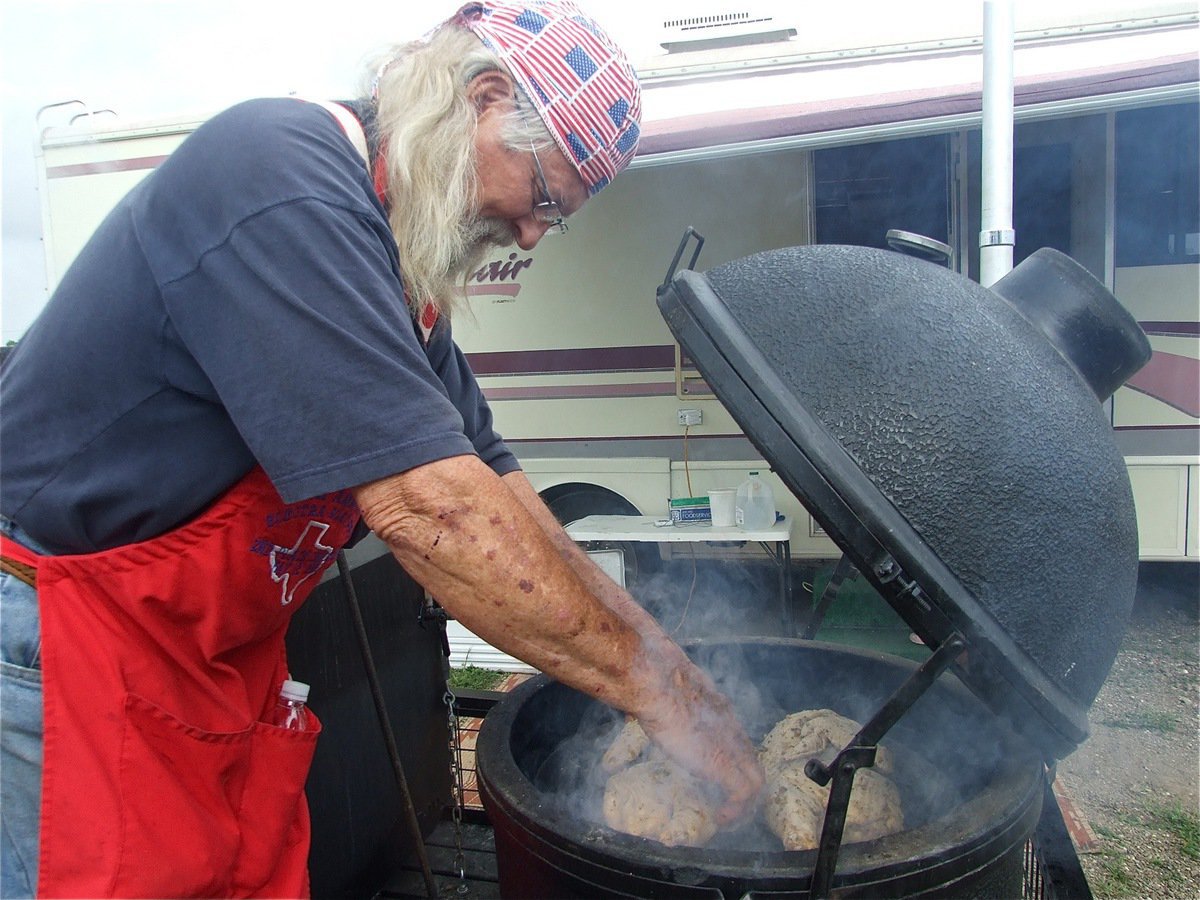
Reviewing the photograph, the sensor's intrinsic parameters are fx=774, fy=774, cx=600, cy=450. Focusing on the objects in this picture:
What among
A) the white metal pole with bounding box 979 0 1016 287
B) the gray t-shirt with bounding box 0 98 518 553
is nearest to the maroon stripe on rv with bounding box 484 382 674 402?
the white metal pole with bounding box 979 0 1016 287

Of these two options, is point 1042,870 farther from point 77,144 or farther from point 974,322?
point 77,144

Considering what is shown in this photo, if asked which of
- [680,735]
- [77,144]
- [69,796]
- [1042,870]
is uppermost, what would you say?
[77,144]

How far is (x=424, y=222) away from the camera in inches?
53.8

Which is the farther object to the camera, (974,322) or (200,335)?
(974,322)

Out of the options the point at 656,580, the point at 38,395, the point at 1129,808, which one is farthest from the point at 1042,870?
the point at 656,580

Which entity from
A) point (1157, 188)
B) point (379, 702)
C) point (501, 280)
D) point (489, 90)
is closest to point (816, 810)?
point (379, 702)

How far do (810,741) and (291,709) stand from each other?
1.23 metres

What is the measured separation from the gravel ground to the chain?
2346mm

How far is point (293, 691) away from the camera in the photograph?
5.23 feet

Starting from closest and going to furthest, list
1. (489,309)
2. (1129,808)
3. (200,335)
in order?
(200,335) → (1129,808) → (489,309)

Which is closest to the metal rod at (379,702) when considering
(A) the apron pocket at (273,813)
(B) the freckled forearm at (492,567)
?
(A) the apron pocket at (273,813)

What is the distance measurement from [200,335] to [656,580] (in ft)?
18.0

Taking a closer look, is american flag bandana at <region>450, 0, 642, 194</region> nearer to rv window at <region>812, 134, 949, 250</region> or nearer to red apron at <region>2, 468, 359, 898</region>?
red apron at <region>2, 468, 359, 898</region>

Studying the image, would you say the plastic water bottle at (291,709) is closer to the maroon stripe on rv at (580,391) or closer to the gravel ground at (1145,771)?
the gravel ground at (1145,771)
